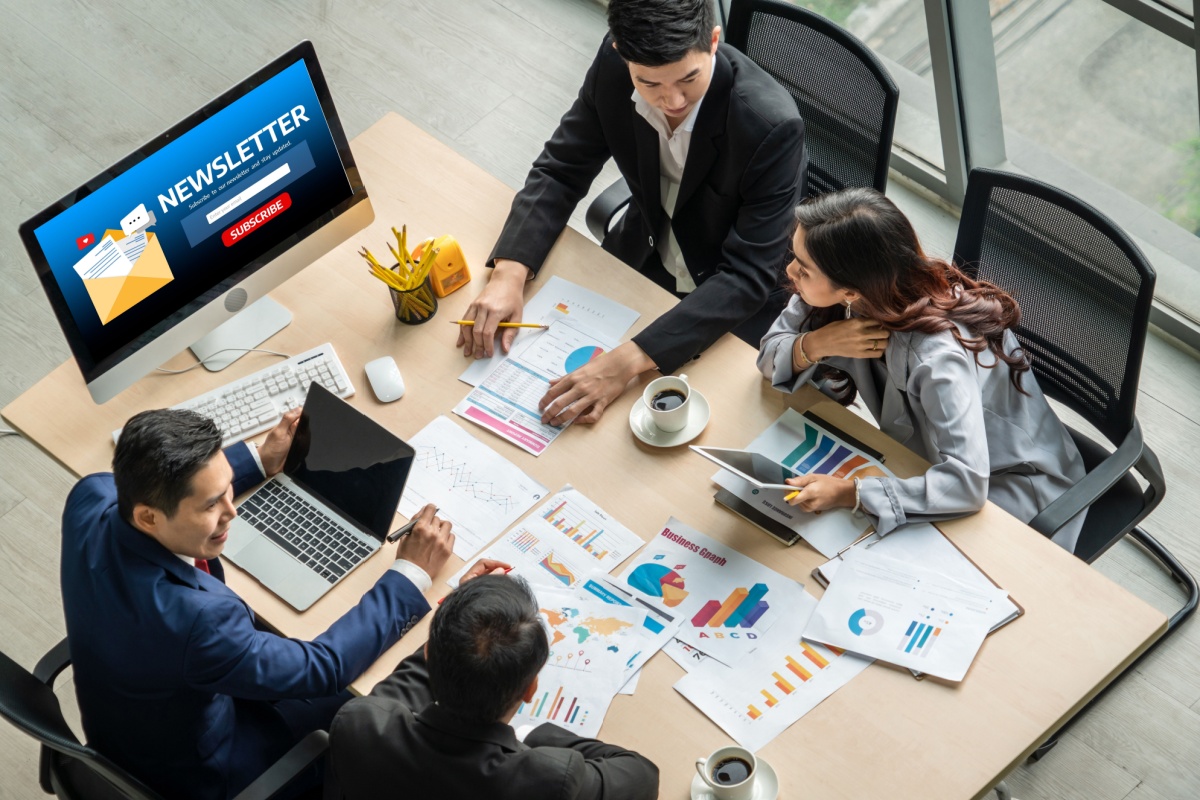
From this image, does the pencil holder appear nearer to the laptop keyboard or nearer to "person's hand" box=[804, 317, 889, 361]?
the laptop keyboard

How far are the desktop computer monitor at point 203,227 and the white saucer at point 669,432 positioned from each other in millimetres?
775

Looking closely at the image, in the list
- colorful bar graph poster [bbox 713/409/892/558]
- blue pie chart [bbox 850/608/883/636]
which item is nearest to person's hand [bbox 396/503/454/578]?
colorful bar graph poster [bbox 713/409/892/558]

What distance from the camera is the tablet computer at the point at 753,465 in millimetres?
2145

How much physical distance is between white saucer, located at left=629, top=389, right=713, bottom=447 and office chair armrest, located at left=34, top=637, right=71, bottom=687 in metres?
1.14

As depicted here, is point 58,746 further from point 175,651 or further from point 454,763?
point 454,763

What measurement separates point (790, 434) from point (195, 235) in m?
1.24

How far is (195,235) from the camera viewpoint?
7.75 ft

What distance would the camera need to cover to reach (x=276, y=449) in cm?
237

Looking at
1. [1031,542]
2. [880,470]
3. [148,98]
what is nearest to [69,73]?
[148,98]

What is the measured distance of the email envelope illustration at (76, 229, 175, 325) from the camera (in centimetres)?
223

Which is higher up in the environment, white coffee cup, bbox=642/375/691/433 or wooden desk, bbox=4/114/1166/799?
white coffee cup, bbox=642/375/691/433

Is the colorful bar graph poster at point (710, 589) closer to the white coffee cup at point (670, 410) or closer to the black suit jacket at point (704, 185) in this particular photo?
the white coffee cup at point (670, 410)

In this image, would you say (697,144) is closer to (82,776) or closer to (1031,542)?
(1031,542)

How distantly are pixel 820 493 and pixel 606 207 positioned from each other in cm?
105
